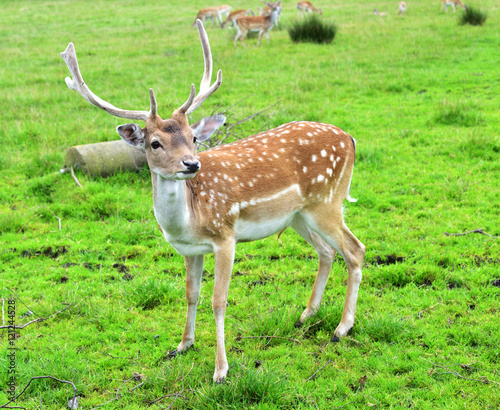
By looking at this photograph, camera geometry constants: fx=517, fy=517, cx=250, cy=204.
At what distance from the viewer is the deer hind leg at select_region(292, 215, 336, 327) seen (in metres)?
4.36

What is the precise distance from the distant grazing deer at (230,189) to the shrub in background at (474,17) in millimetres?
14227

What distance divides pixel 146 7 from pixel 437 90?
73.9 ft

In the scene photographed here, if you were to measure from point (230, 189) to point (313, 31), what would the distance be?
1285 centimetres

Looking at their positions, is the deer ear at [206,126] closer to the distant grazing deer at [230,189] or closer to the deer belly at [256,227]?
the distant grazing deer at [230,189]

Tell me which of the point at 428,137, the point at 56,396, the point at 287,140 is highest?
the point at 287,140

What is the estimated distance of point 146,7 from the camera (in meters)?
28.7

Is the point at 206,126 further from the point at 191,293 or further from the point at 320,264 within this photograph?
the point at 320,264

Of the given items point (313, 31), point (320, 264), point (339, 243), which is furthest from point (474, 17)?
point (339, 243)

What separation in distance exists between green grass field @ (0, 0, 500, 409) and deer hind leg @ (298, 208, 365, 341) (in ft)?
0.47

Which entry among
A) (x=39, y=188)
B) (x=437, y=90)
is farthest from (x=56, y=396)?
(x=437, y=90)

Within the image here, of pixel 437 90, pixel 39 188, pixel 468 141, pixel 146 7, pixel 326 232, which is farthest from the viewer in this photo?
pixel 146 7

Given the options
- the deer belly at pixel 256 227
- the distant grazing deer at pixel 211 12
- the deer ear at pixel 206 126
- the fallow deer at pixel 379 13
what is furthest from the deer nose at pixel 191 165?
the distant grazing deer at pixel 211 12

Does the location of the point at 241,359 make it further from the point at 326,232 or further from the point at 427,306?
the point at 427,306

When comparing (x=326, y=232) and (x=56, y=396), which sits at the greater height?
(x=326, y=232)
